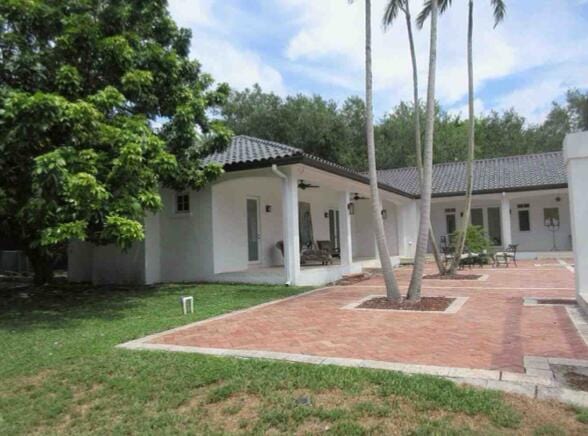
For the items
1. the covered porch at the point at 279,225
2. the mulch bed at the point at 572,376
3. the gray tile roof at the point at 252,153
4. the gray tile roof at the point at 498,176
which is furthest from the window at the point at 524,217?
the mulch bed at the point at 572,376

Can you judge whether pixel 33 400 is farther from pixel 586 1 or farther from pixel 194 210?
pixel 586 1

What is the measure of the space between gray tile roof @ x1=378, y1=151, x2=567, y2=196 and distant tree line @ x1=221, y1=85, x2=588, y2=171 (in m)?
7.69

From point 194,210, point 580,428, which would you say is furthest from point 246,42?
point 580,428

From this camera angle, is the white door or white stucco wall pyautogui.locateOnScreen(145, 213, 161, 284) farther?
the white door

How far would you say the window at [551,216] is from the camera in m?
22.5

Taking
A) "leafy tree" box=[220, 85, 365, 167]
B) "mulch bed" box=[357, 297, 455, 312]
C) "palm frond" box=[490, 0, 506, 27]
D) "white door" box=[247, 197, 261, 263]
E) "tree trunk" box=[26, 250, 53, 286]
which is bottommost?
"mulch bed" box=[357, 297, 455, 312]

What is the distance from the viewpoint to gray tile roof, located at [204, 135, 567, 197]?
12.3m

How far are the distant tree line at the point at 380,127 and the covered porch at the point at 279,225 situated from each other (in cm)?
1542

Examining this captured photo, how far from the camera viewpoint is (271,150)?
12.6 m

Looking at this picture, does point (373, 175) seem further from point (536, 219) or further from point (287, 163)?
point (536, 219)

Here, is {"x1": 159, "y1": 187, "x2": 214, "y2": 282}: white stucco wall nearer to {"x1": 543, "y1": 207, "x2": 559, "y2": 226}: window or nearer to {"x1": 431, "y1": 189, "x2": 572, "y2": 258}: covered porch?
{"x1": 431, "y1": 189, "x2": 572, "y2": 258}: covered porch

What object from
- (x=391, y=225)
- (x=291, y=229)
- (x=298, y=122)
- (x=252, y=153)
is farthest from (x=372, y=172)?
(x=298, y=122)

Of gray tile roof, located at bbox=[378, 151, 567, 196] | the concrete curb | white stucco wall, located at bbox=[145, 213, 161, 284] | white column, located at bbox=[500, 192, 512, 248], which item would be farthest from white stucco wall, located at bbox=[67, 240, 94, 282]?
white column, located at bbox=[500, 192, 512, 248]

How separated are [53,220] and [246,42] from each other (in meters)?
10.4
